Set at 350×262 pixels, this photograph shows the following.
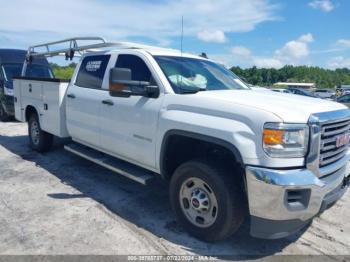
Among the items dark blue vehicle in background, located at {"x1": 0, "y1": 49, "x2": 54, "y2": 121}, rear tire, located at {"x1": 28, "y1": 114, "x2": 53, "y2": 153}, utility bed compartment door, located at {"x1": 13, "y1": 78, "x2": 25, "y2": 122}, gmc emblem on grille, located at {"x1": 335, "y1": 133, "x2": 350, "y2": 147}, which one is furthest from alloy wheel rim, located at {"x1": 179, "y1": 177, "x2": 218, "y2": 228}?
dark blue vehicle in background, located at {"x1": 0, "y1": 49, "x2": 54, "y2": 121}

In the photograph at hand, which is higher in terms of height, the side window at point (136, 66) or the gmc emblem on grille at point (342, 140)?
the side window at point (136, 66)

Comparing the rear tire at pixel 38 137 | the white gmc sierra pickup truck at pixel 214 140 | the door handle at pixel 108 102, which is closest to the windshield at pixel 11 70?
the rear tire at pixel 38 137

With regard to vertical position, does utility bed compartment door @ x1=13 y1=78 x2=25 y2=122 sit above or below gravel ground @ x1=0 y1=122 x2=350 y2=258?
above

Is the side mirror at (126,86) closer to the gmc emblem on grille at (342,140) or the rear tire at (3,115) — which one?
the gmc emblem on grille at (342,140)

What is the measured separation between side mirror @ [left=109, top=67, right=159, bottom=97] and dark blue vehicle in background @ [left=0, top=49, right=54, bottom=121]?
7586 millimetres

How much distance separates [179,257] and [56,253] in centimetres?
121

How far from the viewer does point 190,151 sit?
4.07 m

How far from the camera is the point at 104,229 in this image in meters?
3.87

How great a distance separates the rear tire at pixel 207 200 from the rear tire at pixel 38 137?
4.08 meters

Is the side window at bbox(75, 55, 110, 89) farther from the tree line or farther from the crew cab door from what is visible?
the tree line

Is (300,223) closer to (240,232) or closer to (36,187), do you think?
(240,232)

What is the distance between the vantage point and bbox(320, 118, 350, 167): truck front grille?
129 inches

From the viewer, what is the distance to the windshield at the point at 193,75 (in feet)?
13.6

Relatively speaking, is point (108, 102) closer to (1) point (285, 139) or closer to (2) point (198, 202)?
(2) point (198, 202)
